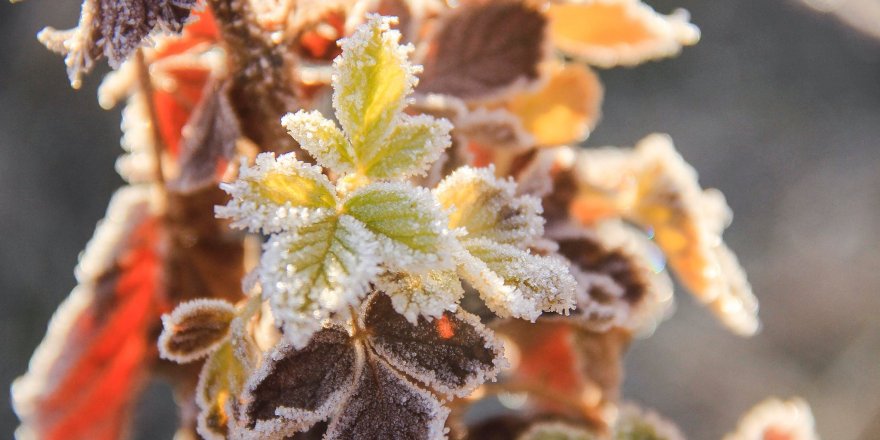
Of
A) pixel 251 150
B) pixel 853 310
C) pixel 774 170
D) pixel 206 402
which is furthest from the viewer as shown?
pixel 774 170

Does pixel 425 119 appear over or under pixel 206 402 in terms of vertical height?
over

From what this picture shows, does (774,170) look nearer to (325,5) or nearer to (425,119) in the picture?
(325,5)

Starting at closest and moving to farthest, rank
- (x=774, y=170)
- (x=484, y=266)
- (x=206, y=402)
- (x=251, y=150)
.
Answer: (x=484, y=266), (x=206, y=402), (x=251, y=150), (x=774, y=170)

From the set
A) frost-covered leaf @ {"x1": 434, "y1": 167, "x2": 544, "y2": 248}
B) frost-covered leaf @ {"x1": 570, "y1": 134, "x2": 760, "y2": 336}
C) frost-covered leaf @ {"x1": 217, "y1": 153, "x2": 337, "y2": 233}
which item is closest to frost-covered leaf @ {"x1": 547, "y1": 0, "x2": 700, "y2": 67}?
frost-covered leaf @ {"x1": 570, "y1": 134, "x2": 760, "y2": 336}

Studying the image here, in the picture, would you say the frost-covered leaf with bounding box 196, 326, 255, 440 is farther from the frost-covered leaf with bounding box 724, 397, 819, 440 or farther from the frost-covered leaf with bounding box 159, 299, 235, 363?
the frost-covered leaf with bounding box 724, 397, 819, 440

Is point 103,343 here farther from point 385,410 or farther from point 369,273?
point 369,273

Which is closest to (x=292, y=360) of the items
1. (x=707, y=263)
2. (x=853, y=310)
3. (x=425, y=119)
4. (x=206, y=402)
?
(x=206, y=402)

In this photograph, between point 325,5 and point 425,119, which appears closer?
point 425,119
